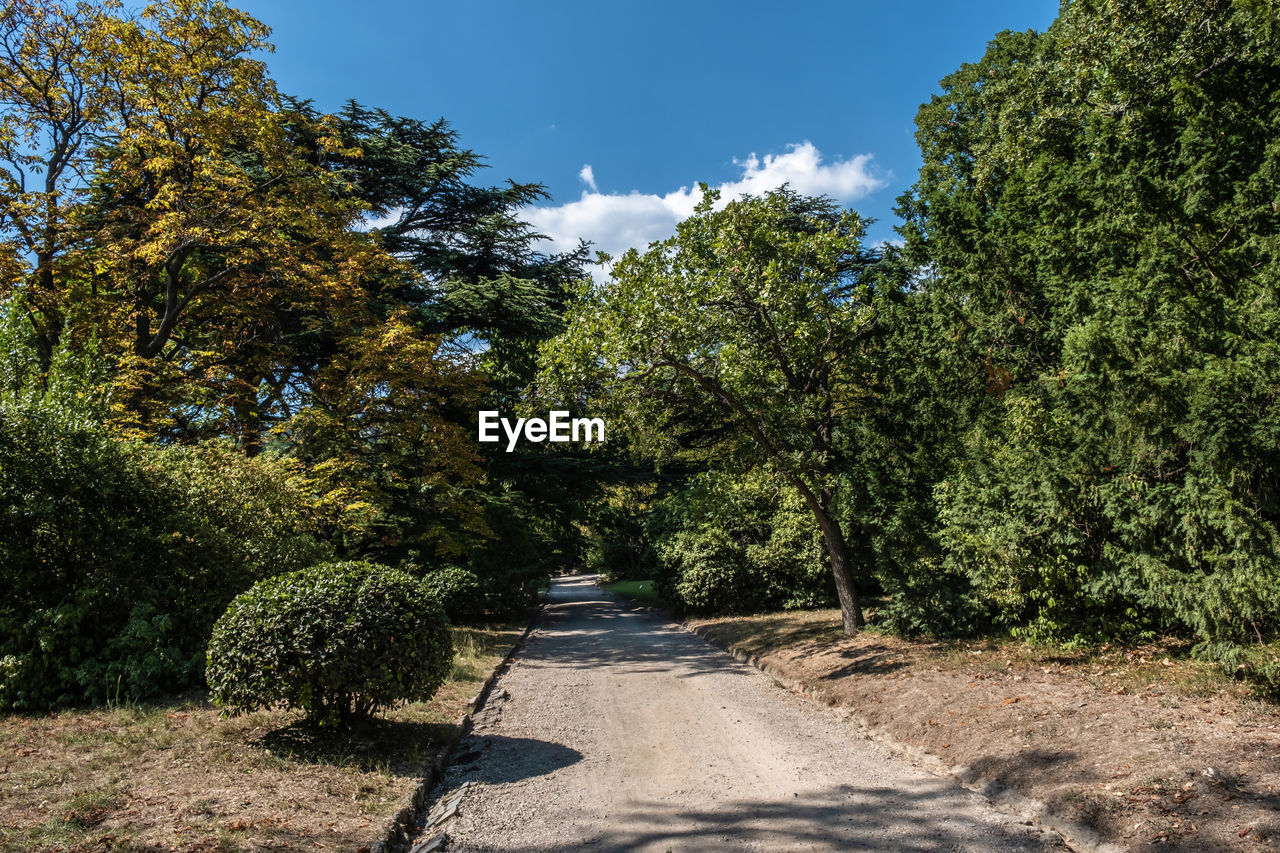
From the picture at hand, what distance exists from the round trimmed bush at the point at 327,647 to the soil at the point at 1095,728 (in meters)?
4.82

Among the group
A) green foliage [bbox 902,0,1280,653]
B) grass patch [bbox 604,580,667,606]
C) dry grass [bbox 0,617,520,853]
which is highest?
green foliage [bbox 902,0,1280,653]

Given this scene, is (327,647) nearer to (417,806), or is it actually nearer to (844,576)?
(417,806)

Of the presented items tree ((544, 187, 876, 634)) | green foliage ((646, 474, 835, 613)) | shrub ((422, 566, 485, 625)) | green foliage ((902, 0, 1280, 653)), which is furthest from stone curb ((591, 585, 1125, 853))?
shrub ((422, 566, 485, 625))

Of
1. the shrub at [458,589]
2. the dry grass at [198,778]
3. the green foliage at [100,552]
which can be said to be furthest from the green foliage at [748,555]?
the dry grass at [198,778]

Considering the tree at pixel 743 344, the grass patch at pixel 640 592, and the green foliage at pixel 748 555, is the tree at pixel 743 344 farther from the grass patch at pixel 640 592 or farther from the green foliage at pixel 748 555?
the grass patch at pixel 640 592

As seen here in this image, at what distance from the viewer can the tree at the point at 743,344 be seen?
9.92 m

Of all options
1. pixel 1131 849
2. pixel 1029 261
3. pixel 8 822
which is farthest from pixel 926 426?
pixel 8 822

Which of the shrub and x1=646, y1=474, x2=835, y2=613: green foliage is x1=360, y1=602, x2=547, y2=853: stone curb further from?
x1=646, y1=474, x2=835, y2=613: green foliage

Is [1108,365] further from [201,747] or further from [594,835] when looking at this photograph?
[201,747]

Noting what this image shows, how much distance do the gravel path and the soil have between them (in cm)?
47

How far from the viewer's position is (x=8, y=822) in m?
4.02

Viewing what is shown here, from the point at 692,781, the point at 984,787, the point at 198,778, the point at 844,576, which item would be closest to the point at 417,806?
the point at 198,778

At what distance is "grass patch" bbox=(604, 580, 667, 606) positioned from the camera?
25553mm

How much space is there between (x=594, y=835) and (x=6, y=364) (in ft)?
33.4
